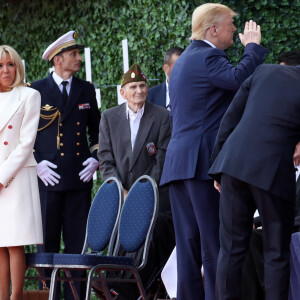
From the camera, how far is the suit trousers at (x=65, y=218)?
698 centimetres

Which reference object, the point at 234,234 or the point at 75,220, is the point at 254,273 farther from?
the point at 75,220

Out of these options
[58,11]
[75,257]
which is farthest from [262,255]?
[58,11]

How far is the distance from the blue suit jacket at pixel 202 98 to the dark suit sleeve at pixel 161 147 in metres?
1.51

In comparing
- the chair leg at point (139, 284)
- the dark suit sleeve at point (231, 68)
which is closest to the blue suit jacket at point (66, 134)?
the chair leg at point (139, 284)

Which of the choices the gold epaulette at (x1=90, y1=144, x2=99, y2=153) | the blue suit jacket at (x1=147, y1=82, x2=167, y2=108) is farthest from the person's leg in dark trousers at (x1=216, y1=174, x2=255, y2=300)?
the blue suit jacket at (x1=147, y1=82, x2=167, y2=108)

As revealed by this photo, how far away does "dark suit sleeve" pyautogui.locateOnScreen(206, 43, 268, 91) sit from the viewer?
4.91m

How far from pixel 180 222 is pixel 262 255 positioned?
671 millimetres

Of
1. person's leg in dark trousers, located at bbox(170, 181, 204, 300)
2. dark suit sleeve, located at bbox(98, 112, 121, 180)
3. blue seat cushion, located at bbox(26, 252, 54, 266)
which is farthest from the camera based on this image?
dark suit sleeve, located at bbox(98, 112, 121, 180)

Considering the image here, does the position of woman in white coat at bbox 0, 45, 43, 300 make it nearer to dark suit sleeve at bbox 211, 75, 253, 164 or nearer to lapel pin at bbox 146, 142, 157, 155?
lapel pin at bbox 146, 142, 157, 155

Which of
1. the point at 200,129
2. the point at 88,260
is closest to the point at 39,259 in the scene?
the point at 88,260

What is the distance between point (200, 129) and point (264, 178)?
0.87m

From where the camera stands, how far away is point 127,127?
6930 millimetres

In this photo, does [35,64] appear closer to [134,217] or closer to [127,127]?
[127,127]

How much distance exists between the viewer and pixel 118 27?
Answer: 335 inches
